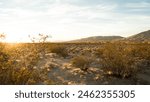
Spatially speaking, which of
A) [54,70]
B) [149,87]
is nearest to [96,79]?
[54,70]

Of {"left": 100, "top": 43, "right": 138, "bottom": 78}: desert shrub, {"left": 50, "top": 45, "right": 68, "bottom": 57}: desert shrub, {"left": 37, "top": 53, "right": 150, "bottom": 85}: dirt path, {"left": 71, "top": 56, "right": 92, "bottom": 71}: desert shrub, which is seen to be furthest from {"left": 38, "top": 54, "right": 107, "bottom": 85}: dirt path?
{"left": 50, "top": 45, "right": 68, "bottom": 57}: desert shrub

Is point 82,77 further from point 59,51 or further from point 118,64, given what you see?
point 59,51

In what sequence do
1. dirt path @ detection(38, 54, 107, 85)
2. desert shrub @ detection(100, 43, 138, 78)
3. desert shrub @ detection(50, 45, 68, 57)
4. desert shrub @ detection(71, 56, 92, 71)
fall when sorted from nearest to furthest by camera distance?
dirt path @ detection(38, 54, 107, 85) < desert shrub @ detection(100, 43, 138, 78) < desert shrub @ detection(71, 56, 92, 71) < desert shrub @ detection(50, 45, 68, 57)

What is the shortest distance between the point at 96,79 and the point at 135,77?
1768 millimetres

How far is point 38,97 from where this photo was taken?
6445 mm

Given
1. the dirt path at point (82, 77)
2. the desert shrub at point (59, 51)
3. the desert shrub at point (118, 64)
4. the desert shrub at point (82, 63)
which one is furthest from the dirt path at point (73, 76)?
the desert shrub at point (59, 51)

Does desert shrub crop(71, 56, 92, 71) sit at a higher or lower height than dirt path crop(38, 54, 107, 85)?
higher

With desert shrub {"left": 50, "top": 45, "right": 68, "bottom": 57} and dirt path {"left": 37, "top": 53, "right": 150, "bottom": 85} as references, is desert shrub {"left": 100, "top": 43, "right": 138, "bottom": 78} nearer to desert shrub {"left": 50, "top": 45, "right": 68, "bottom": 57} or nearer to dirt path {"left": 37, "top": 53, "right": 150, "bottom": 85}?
dirt path {"left": 37, "top": 53, "right": 150, "bottom": 85}

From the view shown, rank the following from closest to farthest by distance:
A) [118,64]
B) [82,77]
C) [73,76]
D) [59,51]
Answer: [82,77]
[73,76]
[118,64]
[59,51]

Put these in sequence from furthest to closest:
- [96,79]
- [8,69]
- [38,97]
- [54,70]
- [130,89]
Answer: [54,70], [96,79], [8,69], [130,89], [38,97]

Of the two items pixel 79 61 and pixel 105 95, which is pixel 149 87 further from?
pixel 79 61

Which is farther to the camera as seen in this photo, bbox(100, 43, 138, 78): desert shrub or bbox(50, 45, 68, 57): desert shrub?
bbox(50, 45, 68, 57): desert shrub

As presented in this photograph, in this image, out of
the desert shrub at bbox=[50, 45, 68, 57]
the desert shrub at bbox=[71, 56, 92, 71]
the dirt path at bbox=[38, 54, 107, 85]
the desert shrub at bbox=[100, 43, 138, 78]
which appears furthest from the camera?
the desert shrub at bbox=[50, 45, 68, 57]

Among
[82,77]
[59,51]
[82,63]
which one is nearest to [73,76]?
[82,77]
